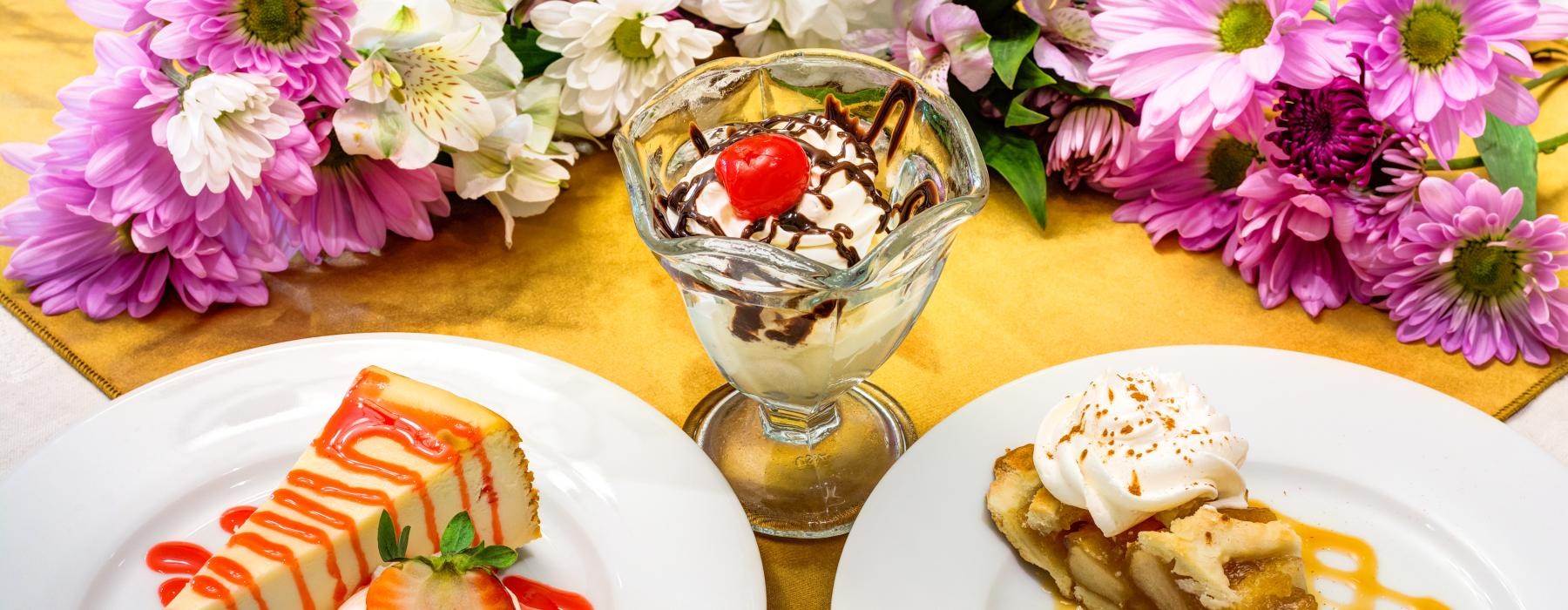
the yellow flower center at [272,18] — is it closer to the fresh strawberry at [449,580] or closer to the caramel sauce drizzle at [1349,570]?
the fresh strawberry at [449,580]

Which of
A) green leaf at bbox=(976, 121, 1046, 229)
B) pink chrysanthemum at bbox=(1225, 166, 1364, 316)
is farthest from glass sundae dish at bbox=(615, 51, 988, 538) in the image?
pink chrysanthemum at bbox=(1225, 166, 1364, 316)

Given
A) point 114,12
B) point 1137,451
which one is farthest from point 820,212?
point 114,12

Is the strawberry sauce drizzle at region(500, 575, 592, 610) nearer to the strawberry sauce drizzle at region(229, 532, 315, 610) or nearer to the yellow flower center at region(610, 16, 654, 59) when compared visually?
the strawberry sauce drizzle at region(229, 532, 315, 610)

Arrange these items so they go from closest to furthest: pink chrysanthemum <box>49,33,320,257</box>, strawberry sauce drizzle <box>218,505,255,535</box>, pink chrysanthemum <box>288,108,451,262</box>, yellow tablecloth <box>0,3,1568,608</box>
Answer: strawberry sauce drizzle <box>218,505,255,535</box>, pink chrysanthemum <box>49,33,320,257</box>, yellow tablecloth <box>0,3,1568,608</box>, pink chrysanthemum <box>288,108,451,262</box>

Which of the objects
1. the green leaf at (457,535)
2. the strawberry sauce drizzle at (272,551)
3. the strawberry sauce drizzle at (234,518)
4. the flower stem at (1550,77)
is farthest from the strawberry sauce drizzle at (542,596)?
the flower stem at (1550,77)

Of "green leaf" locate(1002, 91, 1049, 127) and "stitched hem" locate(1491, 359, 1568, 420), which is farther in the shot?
"green leaf" locate(1002, 91, 1049, 127)

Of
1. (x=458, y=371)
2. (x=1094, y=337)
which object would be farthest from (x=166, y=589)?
(x=1094, y=337)

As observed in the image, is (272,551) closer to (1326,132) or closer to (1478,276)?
(1326,132)
